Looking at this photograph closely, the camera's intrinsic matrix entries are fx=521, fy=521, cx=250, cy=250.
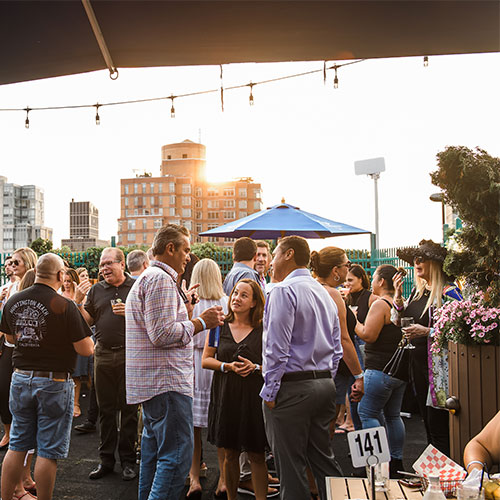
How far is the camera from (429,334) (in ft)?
13.7

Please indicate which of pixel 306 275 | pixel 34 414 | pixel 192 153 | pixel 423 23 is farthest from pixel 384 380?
pixel 192 153

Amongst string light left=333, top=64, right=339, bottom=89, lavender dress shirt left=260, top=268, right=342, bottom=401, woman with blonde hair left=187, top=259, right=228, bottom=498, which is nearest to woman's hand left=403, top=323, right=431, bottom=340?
lavender dress shirt left=260, top=268, right=342, bottom=401

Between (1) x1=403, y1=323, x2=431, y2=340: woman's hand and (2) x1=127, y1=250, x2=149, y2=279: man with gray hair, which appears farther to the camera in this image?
(2) x1=127, y1=250, x2=149, y2=279: man with gray hair

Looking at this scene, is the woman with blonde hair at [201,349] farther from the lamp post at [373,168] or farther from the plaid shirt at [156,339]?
the lamp post at [373,168]

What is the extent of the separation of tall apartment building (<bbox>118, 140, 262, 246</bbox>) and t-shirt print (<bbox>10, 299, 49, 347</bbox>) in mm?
120555

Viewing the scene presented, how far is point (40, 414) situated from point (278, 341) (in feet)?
6.17

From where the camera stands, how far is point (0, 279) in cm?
1279

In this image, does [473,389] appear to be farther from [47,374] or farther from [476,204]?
[47,374]

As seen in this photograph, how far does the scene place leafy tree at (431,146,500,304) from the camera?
10.9 ft

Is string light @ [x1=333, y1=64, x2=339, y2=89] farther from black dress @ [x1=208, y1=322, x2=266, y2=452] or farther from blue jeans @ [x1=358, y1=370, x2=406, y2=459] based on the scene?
blue jeans @ [x1=358, y1=370, x2=406, y2=459]

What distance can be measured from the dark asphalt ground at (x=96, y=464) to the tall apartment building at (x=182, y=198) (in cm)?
11847

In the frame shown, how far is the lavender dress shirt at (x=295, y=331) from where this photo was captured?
314 cm

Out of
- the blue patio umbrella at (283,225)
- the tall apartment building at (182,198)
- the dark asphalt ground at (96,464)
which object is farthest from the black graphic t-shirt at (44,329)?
the tall apartment building at (182,198)

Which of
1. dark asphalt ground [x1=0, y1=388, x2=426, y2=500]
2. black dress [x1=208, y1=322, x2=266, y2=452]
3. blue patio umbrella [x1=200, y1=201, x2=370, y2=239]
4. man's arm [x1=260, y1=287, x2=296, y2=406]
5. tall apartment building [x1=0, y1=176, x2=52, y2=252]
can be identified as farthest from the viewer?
tall apartment building [x1=0, y1=176, x2=52, y2=252]
